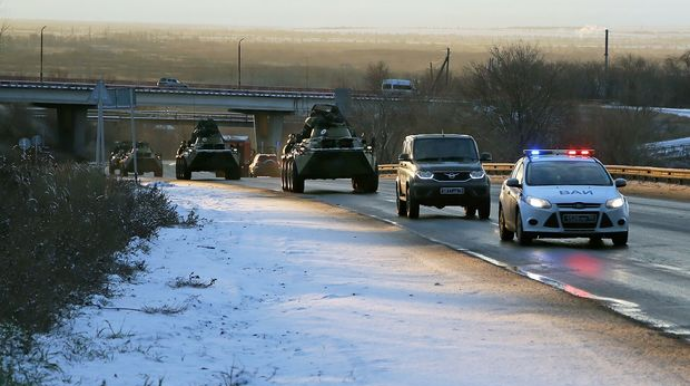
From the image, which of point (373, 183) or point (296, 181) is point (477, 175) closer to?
point (373, 183)

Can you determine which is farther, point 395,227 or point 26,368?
point 395,227

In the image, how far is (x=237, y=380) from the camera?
7.30 meters

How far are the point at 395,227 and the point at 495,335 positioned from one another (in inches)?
519

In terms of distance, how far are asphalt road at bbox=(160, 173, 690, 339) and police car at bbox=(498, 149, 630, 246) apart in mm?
282

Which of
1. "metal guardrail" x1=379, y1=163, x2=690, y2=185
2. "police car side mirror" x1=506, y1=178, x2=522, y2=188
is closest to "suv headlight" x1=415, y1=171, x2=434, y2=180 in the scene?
"police car side mirror" x1=506, y1=178, x2=522, y2=188

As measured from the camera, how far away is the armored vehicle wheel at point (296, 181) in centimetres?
3841

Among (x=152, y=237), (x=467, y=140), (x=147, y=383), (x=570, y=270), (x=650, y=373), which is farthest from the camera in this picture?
(x=467, y=140)

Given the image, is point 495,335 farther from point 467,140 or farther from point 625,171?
point 625,171

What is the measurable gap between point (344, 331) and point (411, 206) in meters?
16.1

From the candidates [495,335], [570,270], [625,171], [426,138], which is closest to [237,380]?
[495,335]

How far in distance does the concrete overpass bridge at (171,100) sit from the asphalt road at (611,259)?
236 ft

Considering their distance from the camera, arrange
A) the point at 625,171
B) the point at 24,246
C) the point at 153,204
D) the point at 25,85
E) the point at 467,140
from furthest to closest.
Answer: the point at 25,85
the point at 625,171
the point at 467,140
the point at 153,204
the point at 24,246

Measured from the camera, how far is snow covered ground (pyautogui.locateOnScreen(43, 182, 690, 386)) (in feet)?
24.8

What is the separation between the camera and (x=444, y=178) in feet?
81.8
